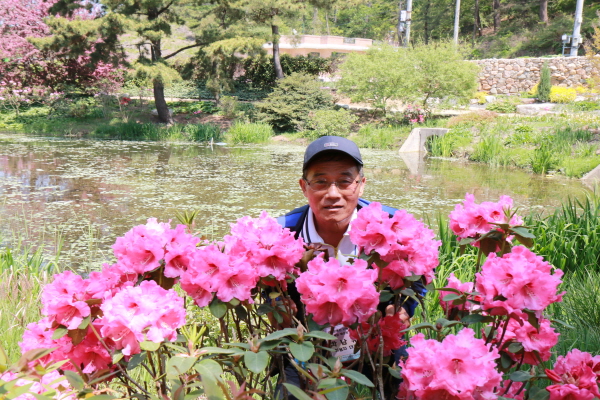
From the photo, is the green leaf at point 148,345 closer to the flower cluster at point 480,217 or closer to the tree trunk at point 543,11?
the flower cluster at point 480,217

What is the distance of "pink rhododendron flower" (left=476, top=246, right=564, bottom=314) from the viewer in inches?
35.0

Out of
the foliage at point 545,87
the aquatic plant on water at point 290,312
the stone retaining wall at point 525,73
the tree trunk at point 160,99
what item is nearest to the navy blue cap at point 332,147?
the aquatic plant on water at point 290,312

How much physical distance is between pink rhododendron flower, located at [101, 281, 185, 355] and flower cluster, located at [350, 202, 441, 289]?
37 centimetres

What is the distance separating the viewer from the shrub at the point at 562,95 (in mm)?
15320

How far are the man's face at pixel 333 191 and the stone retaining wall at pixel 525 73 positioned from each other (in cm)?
1824

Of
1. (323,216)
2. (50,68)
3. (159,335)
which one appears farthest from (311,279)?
(50,68)

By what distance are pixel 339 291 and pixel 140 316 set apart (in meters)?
0.33

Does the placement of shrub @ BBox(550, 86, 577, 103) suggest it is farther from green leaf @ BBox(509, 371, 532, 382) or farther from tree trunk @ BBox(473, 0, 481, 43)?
green leaf @ BBox(509, 371, 532, 382)

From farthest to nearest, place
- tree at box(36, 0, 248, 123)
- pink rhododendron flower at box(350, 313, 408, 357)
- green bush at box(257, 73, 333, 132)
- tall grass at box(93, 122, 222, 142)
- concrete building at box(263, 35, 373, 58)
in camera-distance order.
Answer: concrete building at box(263, 35, 373, 58) < green bush at box(257, 73, 333, 132) < tall grass at box(93, 122, 222, 142) < tree at box(36, 0, 248, 123) < pink rhododendron flower at box(350, 313, 408, 357)

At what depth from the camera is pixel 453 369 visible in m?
0.76

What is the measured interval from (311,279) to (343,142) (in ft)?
2.68

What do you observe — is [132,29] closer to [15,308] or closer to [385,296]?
[15,308]

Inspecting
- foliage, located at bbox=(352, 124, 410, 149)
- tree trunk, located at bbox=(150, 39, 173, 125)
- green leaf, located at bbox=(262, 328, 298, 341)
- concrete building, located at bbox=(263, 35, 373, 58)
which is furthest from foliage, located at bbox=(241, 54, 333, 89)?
green leaf, located at bbox=(262, 328, 298, 341)

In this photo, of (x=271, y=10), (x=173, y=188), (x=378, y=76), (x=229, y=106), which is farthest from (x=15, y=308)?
(x=271, y=10)
